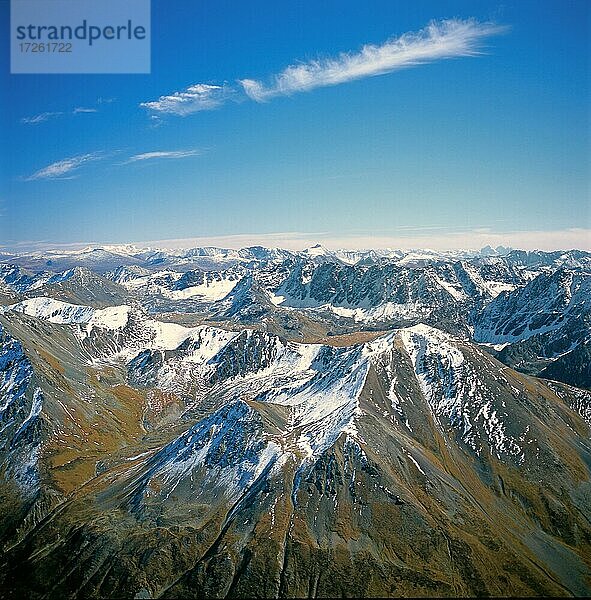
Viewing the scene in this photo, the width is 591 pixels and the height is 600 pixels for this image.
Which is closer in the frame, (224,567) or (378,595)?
(378,595)

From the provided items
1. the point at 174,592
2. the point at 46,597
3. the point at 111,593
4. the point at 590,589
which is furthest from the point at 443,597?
the point at 46,597

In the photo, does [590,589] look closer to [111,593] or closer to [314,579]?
[314,579]

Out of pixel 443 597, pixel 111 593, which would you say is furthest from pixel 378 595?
pixel 111 593

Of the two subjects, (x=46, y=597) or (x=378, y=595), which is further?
(x=46, y=597)

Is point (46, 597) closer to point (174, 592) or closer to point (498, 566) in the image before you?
point (174, 592)

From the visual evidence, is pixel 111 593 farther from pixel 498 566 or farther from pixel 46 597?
pixel 498 566

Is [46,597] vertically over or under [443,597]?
under

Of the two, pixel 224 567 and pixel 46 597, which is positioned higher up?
pixel 224 567
